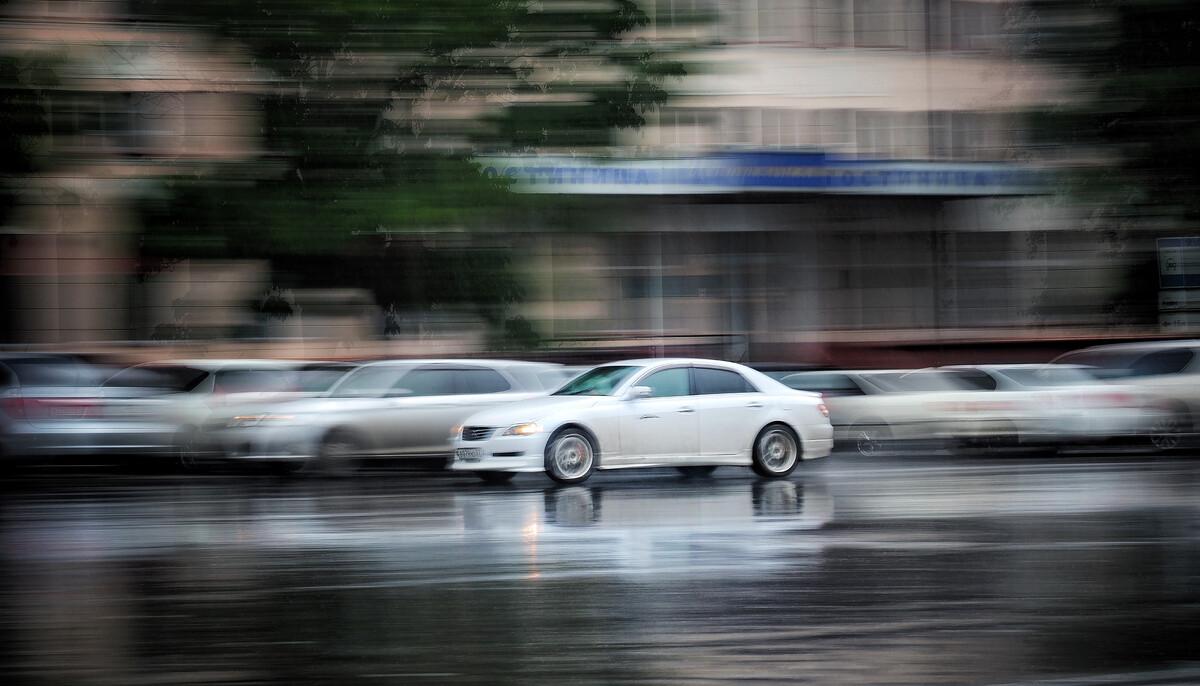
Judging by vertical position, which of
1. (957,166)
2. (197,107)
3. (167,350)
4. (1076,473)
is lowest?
(1076,473)

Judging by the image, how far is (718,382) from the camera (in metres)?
17.5

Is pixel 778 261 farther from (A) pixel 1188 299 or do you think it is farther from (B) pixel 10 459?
(A) pixel 1188 299

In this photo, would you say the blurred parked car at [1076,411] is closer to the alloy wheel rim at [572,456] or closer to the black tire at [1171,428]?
the black tire at [1171,428]

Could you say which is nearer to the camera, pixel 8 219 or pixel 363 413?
pixel 8 219

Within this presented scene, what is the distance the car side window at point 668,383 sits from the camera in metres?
17.2

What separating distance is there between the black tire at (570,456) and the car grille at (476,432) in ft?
2.15

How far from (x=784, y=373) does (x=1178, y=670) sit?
1703 cm

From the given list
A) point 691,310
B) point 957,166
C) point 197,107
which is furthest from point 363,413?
point 957,166

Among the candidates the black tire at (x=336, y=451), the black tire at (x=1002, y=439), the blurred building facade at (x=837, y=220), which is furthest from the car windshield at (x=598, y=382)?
the blurred building facade at (x=837, y=220)

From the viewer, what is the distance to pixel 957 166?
34625mm

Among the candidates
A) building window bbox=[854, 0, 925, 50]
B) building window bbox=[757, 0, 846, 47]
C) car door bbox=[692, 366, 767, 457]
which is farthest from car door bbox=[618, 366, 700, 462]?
building window bbox=[854, 0, 925, 50]

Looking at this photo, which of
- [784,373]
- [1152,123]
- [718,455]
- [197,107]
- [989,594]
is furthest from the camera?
[784,373]

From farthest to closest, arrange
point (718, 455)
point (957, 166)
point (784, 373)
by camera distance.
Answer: point (957, 166), point (784, 373), point (718, 455)

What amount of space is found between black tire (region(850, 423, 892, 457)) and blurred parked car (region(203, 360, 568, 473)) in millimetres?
5634
